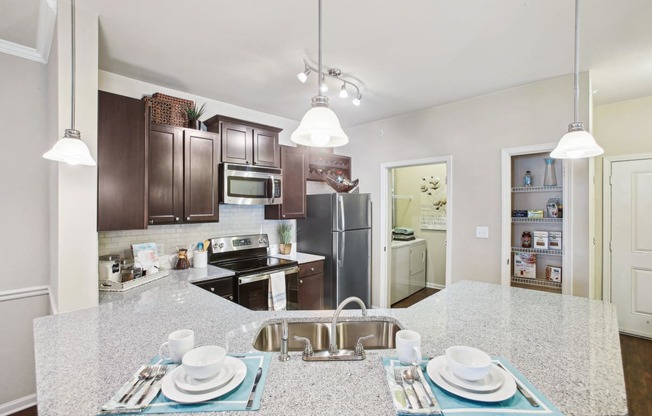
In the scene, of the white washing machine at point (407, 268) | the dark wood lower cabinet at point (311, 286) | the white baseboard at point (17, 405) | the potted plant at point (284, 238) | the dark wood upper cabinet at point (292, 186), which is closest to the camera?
the white baseboard at point (17, 405)

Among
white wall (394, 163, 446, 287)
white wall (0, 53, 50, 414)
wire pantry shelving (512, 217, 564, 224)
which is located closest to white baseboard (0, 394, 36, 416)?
white wall (0, 53, 50, 414)

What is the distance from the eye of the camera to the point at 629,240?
10.8 feet

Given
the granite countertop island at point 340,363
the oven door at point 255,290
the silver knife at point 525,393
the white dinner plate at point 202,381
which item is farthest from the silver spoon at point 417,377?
the oven door at point 255,290

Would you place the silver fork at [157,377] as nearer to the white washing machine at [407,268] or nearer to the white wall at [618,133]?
the white washing machine at [407,268]

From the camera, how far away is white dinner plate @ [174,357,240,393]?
868 millimetres

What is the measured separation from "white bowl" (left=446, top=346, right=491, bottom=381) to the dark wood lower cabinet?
241 centimetres

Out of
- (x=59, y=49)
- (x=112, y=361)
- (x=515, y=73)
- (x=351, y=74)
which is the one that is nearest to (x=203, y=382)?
(x=112, y=361)

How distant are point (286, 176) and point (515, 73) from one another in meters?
2.45

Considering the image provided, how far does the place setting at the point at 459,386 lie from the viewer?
2.69 ft

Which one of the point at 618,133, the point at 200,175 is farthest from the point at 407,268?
the point at 200,175

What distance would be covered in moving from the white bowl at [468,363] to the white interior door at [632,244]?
368cm

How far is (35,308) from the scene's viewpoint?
226 cm

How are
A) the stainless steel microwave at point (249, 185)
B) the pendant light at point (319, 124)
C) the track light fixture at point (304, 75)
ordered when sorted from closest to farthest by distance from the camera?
1. the pendant light at point (319, 124)
2. the track light fixture at point (304, 75)
3. the stainless steel microwave at point (249, 185)

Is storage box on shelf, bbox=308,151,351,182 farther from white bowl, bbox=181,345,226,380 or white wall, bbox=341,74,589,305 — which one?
white bowl, bbox=181,345,226,380
